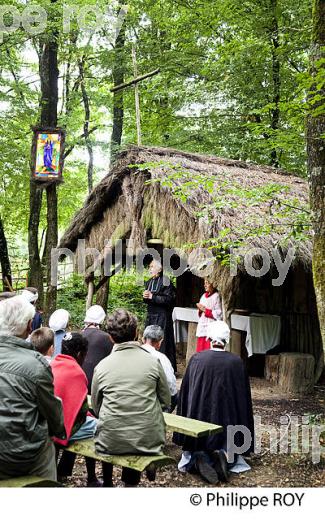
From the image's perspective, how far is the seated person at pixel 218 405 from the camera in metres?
4.61

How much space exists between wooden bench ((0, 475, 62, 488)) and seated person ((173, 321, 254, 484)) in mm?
1936

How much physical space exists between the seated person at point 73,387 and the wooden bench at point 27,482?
0.74 metres

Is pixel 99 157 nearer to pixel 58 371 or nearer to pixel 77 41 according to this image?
pixel 77 41

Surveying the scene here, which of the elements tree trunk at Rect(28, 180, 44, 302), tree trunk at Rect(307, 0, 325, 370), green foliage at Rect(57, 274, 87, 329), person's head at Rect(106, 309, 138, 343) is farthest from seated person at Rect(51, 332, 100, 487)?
green foliage at Rect(57, 274, 87, 329)

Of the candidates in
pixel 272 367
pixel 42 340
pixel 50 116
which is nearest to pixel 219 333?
pixel 42 340

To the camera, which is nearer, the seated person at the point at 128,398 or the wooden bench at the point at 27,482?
the wooden bench at the point at 27,482

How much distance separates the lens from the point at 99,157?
19750mm

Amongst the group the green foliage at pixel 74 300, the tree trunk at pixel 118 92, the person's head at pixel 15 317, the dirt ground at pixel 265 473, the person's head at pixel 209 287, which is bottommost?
the dirt ground at pixel 265 473

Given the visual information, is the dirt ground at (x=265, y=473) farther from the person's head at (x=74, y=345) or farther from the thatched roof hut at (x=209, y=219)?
the thatched roof hut at (x=209, y=219)

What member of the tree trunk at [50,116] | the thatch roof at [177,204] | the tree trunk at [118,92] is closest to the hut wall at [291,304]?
the thatch roof at [177,204]

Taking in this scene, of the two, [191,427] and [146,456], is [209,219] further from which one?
[146,456]

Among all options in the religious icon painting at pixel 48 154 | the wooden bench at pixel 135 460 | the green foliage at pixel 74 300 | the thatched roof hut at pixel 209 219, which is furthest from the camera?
the green foliage at pixel 74 300

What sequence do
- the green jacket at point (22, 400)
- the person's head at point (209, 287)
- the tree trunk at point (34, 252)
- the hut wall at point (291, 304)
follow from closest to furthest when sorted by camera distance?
1. the green jacket at point (22, 400)
2. the person's head at point (209, 287)
3. the hut wall at point (291, 304)
4. the tree trunk at point (34, 252)

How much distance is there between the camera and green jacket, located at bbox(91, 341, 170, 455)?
11.3 feet
